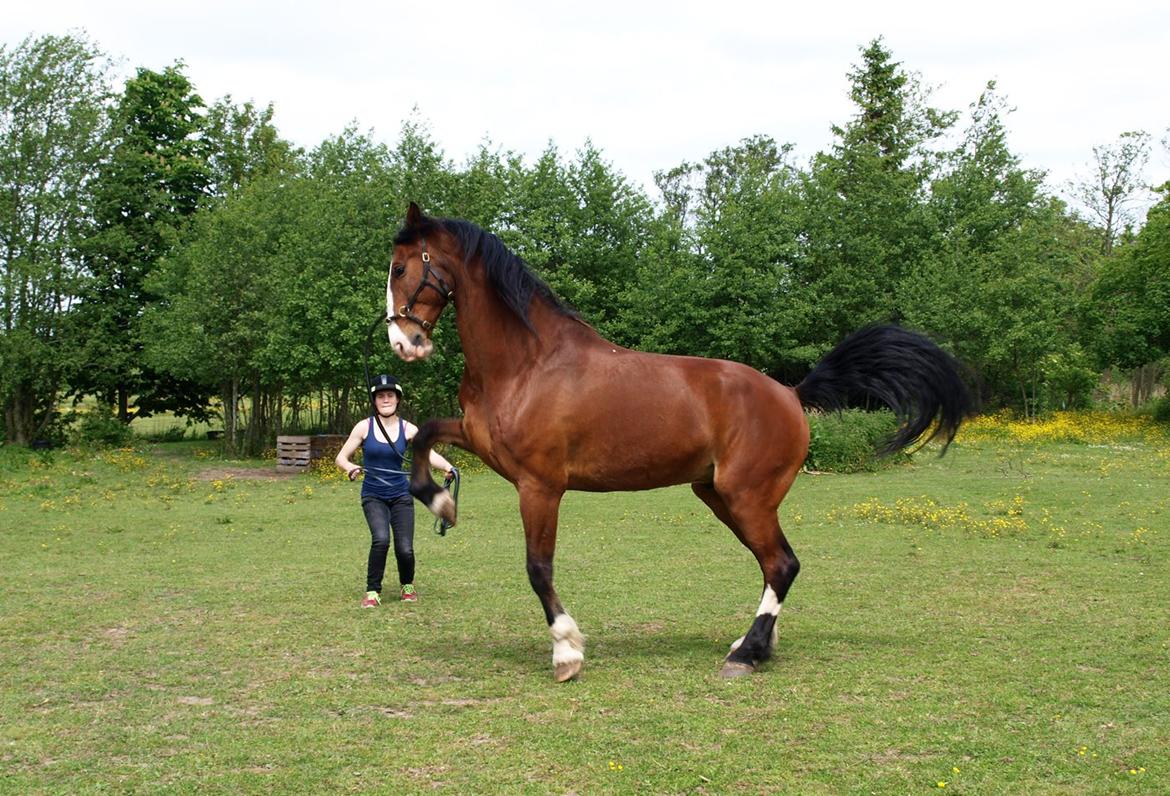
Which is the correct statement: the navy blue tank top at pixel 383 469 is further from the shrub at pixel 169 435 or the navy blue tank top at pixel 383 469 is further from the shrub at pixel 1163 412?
the shrub at pixel 1163 412

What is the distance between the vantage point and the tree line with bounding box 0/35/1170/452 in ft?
91.1

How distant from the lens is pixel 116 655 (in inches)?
273

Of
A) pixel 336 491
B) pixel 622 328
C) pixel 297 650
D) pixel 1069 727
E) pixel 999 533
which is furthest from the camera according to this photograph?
pixel 622 328

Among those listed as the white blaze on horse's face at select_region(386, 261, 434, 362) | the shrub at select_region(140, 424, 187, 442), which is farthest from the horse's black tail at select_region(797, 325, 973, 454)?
the shrub at select_region(140, 424, 187, 442)

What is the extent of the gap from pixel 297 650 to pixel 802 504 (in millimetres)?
10987

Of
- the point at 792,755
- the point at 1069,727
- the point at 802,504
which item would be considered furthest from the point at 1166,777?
the point at 802,504

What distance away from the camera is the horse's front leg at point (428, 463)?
6941mm

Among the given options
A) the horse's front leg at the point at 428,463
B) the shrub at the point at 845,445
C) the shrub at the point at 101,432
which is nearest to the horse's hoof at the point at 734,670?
the horse's front leg at the point at 428,463

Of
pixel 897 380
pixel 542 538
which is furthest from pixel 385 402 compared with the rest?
pixel 897 380

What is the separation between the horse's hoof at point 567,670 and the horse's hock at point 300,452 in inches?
769

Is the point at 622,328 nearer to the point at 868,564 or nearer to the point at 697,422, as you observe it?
the point at 868,564

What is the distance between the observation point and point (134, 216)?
34719 millimetres

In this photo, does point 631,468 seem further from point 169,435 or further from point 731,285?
point 169,435

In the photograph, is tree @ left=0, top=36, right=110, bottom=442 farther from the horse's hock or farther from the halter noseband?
the halter noseband
